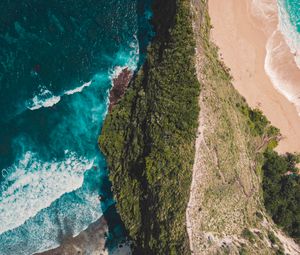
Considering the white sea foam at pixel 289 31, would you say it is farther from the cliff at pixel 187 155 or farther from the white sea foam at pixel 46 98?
the white sea foam at pixel 46 98

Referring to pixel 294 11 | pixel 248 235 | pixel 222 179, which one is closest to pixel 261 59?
pixel 294 11

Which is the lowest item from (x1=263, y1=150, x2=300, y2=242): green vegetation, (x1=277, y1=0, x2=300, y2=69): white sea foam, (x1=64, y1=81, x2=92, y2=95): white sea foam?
(x1=263, y1=150, x2=300, y2=242): green vegetation

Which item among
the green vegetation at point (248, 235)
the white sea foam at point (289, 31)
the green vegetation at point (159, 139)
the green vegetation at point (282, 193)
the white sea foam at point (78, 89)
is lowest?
the green vegetation at point (248, 235)

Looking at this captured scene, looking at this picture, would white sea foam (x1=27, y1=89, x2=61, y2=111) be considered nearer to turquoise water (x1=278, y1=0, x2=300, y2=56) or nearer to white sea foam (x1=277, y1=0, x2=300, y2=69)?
white sea foam (x1=277, y1=0, x2=300, y2=69)

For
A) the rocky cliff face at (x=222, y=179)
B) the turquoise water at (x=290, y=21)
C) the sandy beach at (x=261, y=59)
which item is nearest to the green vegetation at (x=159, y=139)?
the rocky cliff face at (x=222, y=179)

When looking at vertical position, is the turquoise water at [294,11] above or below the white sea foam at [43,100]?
below

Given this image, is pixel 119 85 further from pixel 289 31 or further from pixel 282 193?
pixel 282 193

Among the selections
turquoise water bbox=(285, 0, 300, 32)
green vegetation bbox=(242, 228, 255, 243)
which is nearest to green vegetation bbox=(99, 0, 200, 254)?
Answer: green vegetation bbox=(242, 228, 255, 243)

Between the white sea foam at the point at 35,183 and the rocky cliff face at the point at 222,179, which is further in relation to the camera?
the white sea foam at the point at 35,183
